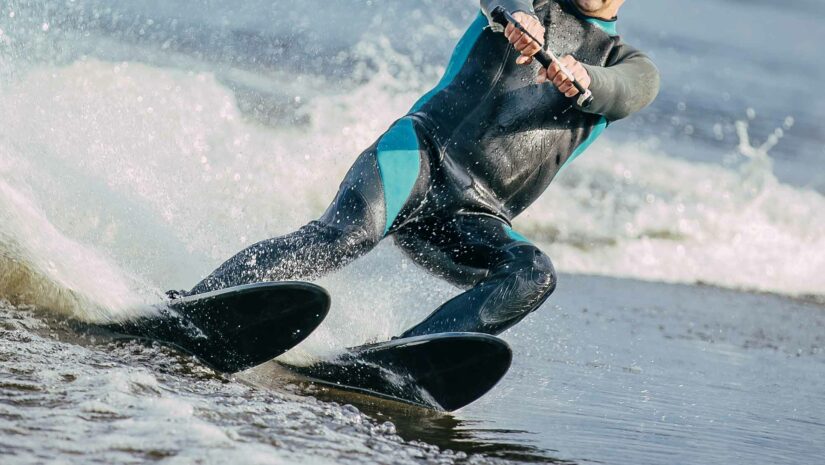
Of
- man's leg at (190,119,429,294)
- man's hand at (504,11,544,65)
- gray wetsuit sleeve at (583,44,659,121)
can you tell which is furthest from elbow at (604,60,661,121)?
man's leg at (190,119,429,294)

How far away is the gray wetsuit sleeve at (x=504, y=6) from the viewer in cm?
448

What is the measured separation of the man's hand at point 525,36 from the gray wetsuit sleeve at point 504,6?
76 mm

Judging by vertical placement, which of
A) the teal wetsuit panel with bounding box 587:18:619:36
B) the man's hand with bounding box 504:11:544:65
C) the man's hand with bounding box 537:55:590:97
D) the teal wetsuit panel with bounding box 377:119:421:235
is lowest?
the teal wetsuit panel with bounding box 377:119:421:235

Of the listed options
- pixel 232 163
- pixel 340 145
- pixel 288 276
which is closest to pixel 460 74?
pixel 288 276

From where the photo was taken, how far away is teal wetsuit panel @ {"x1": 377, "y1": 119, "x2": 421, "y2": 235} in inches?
179

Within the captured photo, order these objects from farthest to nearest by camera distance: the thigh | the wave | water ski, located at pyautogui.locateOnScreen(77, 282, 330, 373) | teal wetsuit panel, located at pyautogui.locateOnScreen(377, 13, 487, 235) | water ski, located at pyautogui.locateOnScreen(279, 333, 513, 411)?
the wave, the thigh, teal wetsuit panel, located at pyautogui.locateOnScreen(377, 13, 487, 235), water ski, located at pyautogui.locateOnScreen(279, 333, 513, 411), water ski, located at pyautogui.locateOnScreen(77, 282, 330, 373)

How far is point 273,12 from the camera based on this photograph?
14828 millimetres

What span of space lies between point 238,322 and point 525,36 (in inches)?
59.3

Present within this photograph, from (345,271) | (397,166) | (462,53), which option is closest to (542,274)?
(397,166)

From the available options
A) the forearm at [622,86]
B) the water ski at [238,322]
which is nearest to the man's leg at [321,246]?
the water ski at [238,322]

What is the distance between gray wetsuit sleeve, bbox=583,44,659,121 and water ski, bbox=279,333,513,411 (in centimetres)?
108

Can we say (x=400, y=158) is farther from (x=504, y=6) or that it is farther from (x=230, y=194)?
(x=230, y=194)

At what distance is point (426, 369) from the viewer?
430cm

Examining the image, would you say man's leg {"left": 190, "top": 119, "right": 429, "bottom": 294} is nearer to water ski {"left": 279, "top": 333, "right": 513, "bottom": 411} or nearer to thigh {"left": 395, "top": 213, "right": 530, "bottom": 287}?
thigh {"left": 395, "top": 213, "right": 530, "bottom": 287}
